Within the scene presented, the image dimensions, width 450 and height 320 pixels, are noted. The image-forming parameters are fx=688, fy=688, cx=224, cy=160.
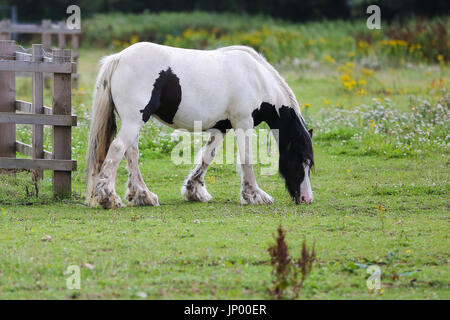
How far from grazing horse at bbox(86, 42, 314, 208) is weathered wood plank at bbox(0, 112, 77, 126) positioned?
0.44 metres

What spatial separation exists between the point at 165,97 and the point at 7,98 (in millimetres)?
2305

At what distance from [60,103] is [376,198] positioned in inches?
154

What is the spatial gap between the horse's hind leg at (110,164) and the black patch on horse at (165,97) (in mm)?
232

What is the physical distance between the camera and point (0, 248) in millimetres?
5812

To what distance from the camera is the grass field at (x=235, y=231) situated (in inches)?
199

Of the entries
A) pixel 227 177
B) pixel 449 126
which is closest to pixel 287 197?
pixel 227 177

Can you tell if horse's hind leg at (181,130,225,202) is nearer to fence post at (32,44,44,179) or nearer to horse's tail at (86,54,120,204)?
horse's tail at (86,54,120,204)

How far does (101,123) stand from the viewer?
7.55m

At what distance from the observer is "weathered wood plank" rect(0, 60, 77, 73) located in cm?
772
